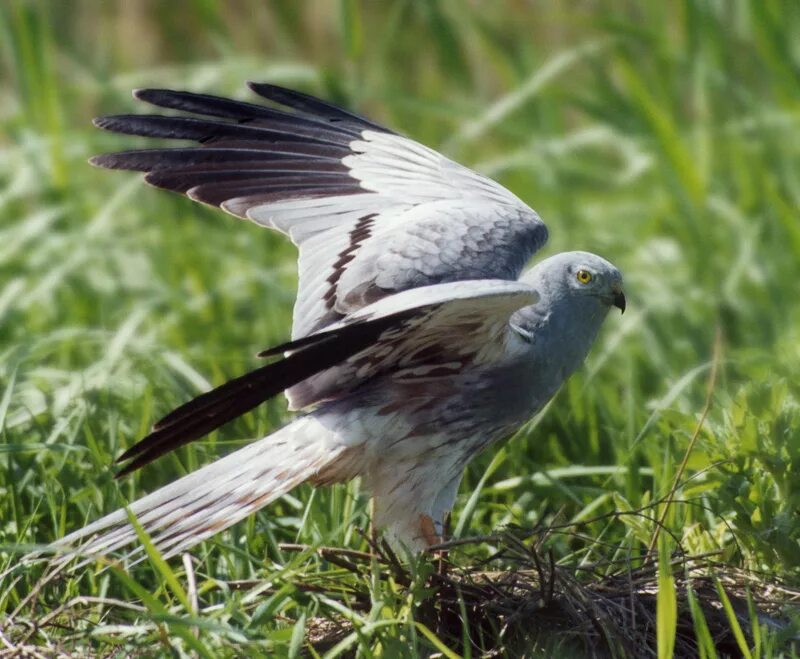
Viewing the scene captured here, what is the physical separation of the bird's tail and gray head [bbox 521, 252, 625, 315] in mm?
768

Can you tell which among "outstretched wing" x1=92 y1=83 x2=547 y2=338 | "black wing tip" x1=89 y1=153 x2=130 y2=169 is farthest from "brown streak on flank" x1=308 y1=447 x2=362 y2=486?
"black wing tip" x1=89 y1=153 x2=130 y2=169

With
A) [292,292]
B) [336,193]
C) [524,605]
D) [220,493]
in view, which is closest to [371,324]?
[220,493]

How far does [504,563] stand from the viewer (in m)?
3.83

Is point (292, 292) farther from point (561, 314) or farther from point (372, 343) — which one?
point (372, 343)

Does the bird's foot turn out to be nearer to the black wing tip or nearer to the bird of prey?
the bird of prey

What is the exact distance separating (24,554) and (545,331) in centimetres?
155

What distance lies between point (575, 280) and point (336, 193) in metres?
0.88

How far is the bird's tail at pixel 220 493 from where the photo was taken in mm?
3416

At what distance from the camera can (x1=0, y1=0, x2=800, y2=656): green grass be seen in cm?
355

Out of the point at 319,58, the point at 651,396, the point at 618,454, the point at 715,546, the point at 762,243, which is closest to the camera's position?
the point at 715,546

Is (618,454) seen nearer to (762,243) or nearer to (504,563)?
(504,563)

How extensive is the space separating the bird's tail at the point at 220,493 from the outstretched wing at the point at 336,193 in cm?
37

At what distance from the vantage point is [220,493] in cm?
350

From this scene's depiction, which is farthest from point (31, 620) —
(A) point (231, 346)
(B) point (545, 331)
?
(A) point (231, 346)
